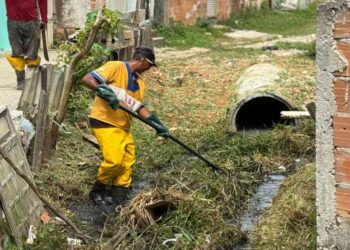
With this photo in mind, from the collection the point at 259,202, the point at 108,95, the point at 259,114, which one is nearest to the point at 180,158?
the point at 259,202

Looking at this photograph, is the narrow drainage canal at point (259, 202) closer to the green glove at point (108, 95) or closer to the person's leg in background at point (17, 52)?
the green glove at point (108, 95)

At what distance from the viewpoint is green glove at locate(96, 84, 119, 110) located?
6359 mm

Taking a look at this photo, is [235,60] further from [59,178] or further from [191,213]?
[191,213]

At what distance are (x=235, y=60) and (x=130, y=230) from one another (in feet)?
31.7

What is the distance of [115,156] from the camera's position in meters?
6.57

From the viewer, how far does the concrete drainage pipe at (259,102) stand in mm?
9531

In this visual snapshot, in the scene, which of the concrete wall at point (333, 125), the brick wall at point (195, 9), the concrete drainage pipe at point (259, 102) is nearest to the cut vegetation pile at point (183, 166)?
the concrete drainage pipe at point (259, 102)

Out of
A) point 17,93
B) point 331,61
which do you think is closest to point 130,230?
point 331,61

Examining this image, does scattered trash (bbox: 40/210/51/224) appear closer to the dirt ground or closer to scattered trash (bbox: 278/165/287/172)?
the dirt ground

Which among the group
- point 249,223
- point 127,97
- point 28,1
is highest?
point 28,1

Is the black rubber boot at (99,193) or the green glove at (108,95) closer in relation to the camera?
the green glove at (108,95)

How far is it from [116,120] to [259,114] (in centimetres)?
461

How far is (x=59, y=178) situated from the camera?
7.29m

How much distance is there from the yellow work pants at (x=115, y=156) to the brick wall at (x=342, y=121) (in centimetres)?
248
